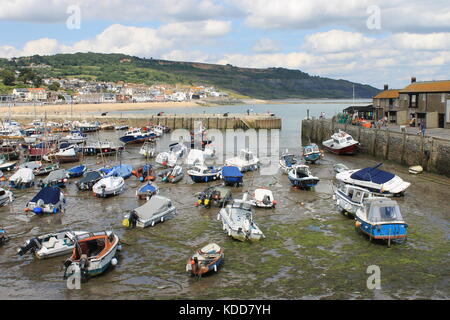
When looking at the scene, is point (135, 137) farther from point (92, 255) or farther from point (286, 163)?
point (92, 255)

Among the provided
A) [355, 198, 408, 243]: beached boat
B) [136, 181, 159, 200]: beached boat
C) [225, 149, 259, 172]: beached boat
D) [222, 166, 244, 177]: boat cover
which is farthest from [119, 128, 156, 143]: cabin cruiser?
[355, 198, 408, 243]: beached boat

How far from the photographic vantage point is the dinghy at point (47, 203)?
26.8 metres

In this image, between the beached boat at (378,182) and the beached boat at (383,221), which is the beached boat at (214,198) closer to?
the beached boat at (378,182)

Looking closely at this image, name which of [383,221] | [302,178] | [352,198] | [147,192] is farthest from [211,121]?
[383,221]

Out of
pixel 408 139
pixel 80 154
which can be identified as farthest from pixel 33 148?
pixel 408 139

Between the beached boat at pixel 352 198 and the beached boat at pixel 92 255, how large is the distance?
13.5 metres

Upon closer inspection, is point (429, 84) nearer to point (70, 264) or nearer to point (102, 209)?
point (102, 209)

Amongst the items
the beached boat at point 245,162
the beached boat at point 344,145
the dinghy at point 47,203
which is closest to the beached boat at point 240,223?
the dinghy at point 47,203

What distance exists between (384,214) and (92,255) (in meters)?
14.1

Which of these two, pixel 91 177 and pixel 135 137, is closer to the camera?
pixel 91 177

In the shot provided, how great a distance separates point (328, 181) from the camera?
3609 cm

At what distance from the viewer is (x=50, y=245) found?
2002 cm

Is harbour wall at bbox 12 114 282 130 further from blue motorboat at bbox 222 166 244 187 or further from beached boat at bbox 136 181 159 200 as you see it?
beached boat at bbox 136 181 159 200
